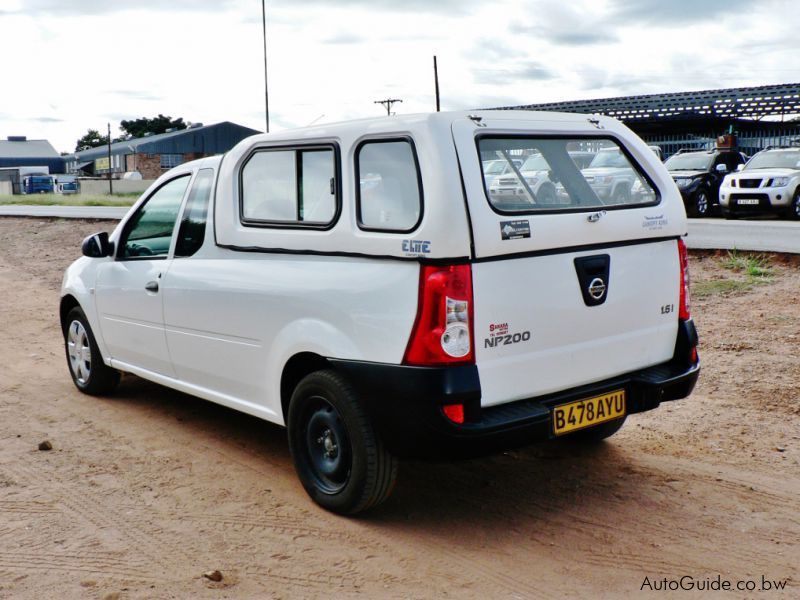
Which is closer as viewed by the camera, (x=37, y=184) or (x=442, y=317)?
(x=442, y=317)

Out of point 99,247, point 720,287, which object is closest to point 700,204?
point 720,287

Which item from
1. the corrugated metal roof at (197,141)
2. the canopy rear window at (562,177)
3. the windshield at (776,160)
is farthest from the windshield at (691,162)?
the corrugated metal roof at (197,141)

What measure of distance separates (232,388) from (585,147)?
2.43m

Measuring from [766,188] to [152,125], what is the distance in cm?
10990

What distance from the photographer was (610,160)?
14.6 feet

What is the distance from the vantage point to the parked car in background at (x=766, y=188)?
58.7 ft

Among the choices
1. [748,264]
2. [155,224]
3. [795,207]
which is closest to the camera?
[155,224]

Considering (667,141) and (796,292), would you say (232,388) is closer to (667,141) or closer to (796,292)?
(796,292)

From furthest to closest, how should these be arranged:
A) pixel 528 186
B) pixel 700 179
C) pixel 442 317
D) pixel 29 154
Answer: pixel 29 154 → pixel 700 179 → pixel 528 186 → pixel 442 317

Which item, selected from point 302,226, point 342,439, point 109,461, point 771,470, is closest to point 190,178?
point 302,226

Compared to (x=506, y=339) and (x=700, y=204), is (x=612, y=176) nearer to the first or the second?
(x=506, y=339)

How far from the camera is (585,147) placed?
4.87 m

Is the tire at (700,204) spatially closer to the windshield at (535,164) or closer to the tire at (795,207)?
the tire at (795,207)

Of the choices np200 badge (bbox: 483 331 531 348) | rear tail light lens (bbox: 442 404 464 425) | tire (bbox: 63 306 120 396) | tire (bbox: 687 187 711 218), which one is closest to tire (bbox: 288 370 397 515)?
rear tail light lens (bbox: 442 404 464 425)
